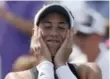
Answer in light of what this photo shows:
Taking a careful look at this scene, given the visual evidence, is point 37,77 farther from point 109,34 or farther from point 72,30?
point 109,34

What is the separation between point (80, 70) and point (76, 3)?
4.44 feet

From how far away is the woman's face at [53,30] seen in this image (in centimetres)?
132

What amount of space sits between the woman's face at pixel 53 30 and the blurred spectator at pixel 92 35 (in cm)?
131

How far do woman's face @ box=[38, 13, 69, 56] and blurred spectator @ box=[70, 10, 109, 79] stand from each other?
1312mm

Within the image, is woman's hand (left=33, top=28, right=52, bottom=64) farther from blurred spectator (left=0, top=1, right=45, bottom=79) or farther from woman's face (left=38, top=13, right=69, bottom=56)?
blurred spectator (left=0, top=1, right=45, bottom=79)

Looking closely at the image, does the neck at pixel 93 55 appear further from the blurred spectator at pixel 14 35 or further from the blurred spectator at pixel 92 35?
the blurred spectator at pixel 14 35

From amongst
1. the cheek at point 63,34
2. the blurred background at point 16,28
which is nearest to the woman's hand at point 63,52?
the cheek at point 63,34

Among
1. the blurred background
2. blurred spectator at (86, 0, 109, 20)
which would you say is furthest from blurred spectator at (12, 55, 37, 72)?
blurred spectator at (86, 0, 109, 20)

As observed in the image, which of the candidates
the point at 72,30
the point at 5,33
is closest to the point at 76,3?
the point at 5,33

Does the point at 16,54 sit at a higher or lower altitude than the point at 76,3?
lower

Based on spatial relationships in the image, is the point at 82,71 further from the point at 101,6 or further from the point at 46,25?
the point at 101,6

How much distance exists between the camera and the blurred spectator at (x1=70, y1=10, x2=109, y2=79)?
2.66 metres

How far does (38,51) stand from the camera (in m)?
1.38

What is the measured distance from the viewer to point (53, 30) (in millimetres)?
1321
